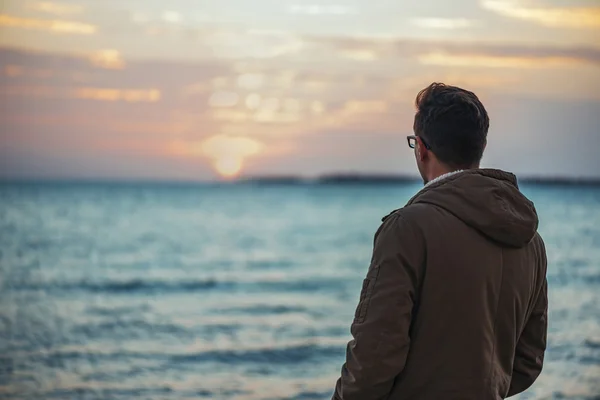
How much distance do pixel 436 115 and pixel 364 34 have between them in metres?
24.0

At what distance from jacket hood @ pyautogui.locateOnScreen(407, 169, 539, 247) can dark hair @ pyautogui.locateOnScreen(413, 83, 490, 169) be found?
0.06m

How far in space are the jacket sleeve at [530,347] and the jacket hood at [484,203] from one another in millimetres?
349

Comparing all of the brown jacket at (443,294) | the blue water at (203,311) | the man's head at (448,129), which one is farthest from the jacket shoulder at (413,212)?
the blue water at (203,311)

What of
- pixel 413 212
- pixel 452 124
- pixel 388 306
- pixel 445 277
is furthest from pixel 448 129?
pixel 388 306

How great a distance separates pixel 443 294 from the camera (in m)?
2.14

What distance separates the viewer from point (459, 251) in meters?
2.14

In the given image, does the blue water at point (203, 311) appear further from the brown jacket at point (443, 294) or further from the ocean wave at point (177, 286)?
the brown jacket at point (443, 294)

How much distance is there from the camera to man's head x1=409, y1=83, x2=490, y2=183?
219cm

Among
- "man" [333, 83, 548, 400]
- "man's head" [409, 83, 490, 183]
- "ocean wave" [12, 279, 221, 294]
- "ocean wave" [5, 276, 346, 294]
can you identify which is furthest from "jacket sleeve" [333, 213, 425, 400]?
"ocean wave" [12, 279, 221, 294]

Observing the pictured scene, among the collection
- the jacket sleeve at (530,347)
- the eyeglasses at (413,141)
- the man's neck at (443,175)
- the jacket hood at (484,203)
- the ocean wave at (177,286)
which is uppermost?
the eyeglasses at (413,141)

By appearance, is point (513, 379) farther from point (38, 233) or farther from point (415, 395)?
point (38, 233)

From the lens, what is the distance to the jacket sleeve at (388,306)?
2088 mm

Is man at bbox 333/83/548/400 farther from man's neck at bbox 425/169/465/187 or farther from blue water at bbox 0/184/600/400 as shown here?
blue water at bbox 0/184/600/400

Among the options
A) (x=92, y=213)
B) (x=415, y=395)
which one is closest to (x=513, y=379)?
(x=415, y=395)
